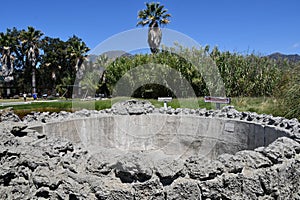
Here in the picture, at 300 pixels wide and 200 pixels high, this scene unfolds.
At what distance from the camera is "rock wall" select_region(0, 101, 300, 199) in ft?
7.72

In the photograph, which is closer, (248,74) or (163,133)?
(163,133)

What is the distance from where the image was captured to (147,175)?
236 cm

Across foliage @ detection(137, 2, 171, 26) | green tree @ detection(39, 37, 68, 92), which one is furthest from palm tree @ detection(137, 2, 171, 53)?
green tree @ detection(39, 37, 68, 92)

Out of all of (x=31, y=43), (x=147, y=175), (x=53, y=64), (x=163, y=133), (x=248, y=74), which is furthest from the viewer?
(x=53, y=64)

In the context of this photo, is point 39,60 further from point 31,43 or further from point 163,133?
point 163,133

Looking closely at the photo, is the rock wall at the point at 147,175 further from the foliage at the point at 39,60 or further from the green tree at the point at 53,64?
the green tree at the point at 53,64

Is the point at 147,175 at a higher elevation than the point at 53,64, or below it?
below

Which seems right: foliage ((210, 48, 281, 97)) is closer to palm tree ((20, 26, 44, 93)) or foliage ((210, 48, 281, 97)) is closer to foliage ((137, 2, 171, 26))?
foliage ((137, 2, 171, 26))

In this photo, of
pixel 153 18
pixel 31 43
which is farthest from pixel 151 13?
pixel 31 43

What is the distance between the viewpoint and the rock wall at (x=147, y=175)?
7.72ft

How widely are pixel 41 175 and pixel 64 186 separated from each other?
27cm

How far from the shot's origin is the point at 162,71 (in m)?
15.9

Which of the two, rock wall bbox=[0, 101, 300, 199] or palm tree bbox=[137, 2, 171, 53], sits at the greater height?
palm tree bbox=[137, 2, 171, 53]

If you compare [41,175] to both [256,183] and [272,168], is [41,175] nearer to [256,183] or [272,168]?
[256,183]
